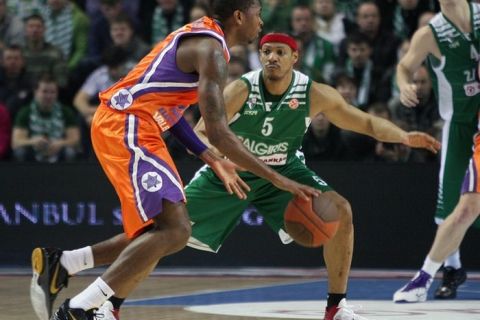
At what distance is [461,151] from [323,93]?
2.00 metres

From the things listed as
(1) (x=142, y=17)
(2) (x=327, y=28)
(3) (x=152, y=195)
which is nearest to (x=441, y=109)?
(2) (x=327, y=28)

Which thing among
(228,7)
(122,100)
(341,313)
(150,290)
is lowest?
(150,290)

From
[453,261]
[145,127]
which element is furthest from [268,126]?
[453,261]

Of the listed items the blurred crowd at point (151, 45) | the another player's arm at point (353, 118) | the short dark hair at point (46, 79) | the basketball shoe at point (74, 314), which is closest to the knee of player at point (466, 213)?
the another player's arm at point (353, 118)

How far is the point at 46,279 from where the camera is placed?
6.58m

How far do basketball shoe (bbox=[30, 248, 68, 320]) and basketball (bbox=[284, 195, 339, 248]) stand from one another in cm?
127

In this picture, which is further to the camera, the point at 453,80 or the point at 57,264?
the point at 453,80

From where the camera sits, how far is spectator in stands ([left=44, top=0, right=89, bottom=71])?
41.3 ft

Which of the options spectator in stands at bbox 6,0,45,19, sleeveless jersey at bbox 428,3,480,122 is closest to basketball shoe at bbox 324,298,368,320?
sleeveless jersey at bbox 428,3,480,122

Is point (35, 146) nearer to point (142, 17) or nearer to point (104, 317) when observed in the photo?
point (142, 17)

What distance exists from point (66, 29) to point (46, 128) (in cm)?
155

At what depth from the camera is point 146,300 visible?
8.31 meters

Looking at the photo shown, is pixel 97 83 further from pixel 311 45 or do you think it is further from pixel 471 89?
pixel 471 89

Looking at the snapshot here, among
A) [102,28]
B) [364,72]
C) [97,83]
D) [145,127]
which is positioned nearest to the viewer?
[145,127]
